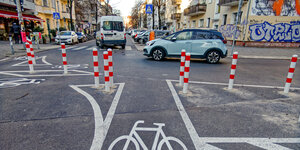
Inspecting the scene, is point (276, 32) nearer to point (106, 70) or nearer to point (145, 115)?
point (106, 70)

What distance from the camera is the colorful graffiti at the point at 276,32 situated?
19.7 m

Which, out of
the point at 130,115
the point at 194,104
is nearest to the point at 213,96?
the point at 194,104

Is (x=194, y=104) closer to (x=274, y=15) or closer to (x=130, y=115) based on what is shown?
(x=130, y=115)

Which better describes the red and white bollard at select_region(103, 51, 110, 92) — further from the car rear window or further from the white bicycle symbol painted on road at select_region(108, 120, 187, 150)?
the car rear window

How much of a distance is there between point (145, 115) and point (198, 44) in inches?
288

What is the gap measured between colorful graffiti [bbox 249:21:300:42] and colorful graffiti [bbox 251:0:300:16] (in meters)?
1.14

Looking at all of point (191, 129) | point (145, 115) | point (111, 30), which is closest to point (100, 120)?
point (145, 115)

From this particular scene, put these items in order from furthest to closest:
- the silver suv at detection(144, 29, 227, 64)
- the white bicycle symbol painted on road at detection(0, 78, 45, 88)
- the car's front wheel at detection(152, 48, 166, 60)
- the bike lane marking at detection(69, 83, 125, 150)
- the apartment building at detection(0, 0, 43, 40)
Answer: the apartment building at detection(0, 0, 43, 40) → the car's front wheel at detection(152, 48, 166, 60) → the silver suv at detection(144, 29, 227, 64) → the white bicycle symbol painted on road at detection(0, 78, 45, 88) → the bike lane marking at detection(69, 83, 125, 150)

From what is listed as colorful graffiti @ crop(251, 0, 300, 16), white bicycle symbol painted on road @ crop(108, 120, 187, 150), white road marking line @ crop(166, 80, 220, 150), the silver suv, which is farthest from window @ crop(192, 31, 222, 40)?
colorful graffiti @ crop(251, 0, 300, 16)

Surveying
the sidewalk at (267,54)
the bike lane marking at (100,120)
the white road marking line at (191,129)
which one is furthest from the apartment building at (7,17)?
the sidewalk at (267,54)

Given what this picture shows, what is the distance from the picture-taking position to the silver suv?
9.77 meters

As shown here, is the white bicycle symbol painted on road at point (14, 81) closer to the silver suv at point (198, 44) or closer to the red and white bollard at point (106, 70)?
the red and white bollard at point (106, 70)

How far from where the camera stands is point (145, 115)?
353 cm

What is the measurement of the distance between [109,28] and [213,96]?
1279 cm
